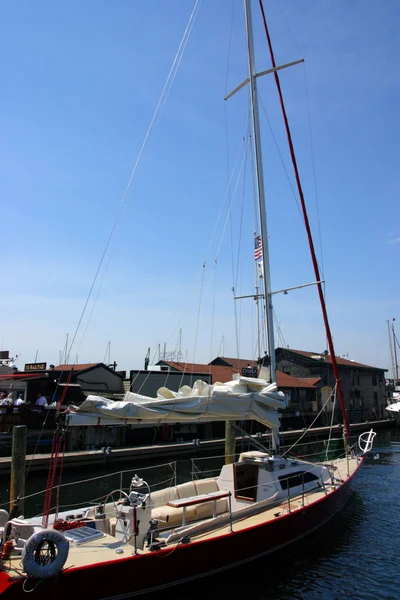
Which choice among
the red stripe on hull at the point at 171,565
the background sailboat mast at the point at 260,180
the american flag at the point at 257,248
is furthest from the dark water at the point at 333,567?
the american flag at the point at 257,248

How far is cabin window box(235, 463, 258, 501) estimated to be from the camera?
43.9 feet

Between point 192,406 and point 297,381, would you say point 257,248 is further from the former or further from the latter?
point 297,381

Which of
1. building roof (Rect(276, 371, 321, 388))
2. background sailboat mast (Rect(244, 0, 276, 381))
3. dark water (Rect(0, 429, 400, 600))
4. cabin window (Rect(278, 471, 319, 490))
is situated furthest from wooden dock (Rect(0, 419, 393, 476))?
background sailboat mast (Rect(244, 0, 276, 381))

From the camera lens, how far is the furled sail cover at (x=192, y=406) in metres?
10.5

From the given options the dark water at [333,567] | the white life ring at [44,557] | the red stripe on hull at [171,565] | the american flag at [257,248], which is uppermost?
the american flag at [257,248]

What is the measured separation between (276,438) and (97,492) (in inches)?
427

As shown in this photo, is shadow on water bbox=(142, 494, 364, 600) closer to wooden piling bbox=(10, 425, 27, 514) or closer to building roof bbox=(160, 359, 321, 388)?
wooden piling bbox=(10, 425, 27, 514)

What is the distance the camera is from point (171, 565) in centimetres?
935

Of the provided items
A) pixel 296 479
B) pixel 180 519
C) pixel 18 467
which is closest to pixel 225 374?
pixel 296 479

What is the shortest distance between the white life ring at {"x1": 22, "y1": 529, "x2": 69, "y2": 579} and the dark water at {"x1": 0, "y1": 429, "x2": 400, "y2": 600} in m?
2.41

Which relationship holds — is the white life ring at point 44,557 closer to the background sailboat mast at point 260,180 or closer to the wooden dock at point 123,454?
the background sailboat mast at point 260,180

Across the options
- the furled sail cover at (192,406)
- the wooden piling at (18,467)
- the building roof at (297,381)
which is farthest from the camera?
the building roof at (297,381)

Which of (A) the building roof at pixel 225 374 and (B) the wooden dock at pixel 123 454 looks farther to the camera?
(A) the building roof at pixel 225 374

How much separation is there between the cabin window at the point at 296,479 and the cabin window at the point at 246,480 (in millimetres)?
844
